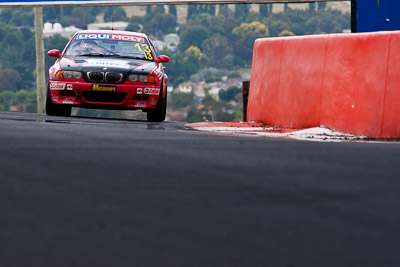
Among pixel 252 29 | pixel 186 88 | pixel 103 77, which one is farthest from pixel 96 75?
pixel 252 29

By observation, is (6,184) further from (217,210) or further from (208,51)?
(208,51)

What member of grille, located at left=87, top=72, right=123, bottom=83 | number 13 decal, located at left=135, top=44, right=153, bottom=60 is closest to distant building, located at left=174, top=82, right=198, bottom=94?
number 13 decal, located at left=135, top=44, right=153, bottom=60

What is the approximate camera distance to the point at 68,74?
1428 cm

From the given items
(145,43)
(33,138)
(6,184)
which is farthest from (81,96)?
(6,184)

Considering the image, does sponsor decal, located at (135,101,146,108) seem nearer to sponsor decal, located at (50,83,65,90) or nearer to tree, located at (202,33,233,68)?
sponsor decal, located at (50,83,65,90)

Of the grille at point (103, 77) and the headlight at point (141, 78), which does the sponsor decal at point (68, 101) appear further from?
the headlight at point (141, 78)

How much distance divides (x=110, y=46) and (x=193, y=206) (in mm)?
10837

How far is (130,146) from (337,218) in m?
3.03

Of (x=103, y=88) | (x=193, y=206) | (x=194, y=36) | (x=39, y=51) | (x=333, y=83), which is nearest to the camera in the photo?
(x=193, y=206)

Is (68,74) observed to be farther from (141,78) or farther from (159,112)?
(159,112)

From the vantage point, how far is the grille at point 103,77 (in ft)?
46.6

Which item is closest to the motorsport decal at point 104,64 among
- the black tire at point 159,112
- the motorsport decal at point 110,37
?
the black tire at point 159,112

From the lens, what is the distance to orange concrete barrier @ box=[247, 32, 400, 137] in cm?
1070

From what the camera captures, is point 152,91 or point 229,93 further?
point 229,93
